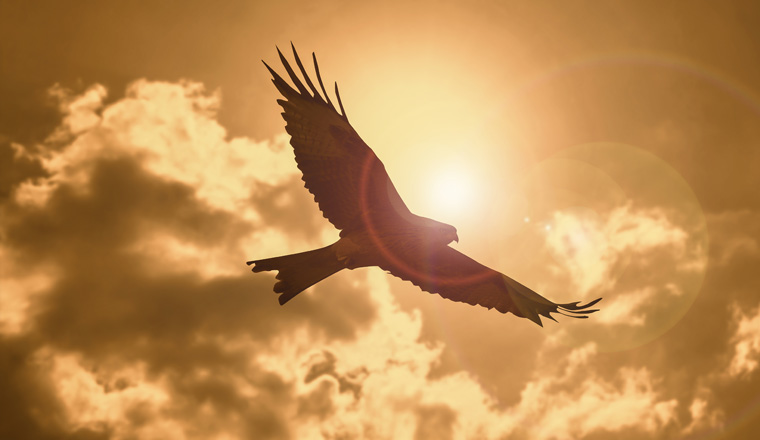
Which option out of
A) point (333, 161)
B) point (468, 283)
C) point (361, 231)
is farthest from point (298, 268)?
point (468, 283)

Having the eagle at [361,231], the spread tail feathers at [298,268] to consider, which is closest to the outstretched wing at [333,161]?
the eagle at [361,231]

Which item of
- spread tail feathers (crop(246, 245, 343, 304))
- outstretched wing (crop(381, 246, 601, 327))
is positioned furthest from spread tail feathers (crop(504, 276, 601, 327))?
spread tail feathers (crop(246, 245, 343, 304))

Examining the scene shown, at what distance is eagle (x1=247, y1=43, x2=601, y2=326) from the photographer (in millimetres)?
6066

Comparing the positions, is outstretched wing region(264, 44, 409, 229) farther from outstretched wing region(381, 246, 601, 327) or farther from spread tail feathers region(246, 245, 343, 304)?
outstretched wing region(381, 246, 601, 327)

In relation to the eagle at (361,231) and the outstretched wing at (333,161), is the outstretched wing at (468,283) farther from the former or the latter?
the outstretched wing at (333,161)

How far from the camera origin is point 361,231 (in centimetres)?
654

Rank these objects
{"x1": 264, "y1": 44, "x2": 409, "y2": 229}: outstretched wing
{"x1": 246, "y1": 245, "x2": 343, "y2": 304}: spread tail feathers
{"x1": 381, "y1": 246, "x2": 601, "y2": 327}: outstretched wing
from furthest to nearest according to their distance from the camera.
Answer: {"x1": 381, "y1": 246, "x2": 601, "y2": 327}: outstretched wing < {"x1": 246, "y1": 245, "x2": 343, "y2": 304}: spread tail feathers < {"x1": 264, "y1": 44, "x2": 409, "y2": 229}: outstretched wing

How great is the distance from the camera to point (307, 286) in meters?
6.64

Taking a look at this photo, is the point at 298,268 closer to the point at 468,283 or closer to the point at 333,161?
the point at 333,161

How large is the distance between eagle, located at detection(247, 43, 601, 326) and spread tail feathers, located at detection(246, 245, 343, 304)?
13mm

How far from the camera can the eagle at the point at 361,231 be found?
6066mm

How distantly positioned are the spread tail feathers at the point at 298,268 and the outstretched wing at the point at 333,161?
0.56 metres

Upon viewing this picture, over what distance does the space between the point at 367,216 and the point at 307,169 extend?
3.25 ft

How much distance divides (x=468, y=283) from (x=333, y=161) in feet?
9.55
